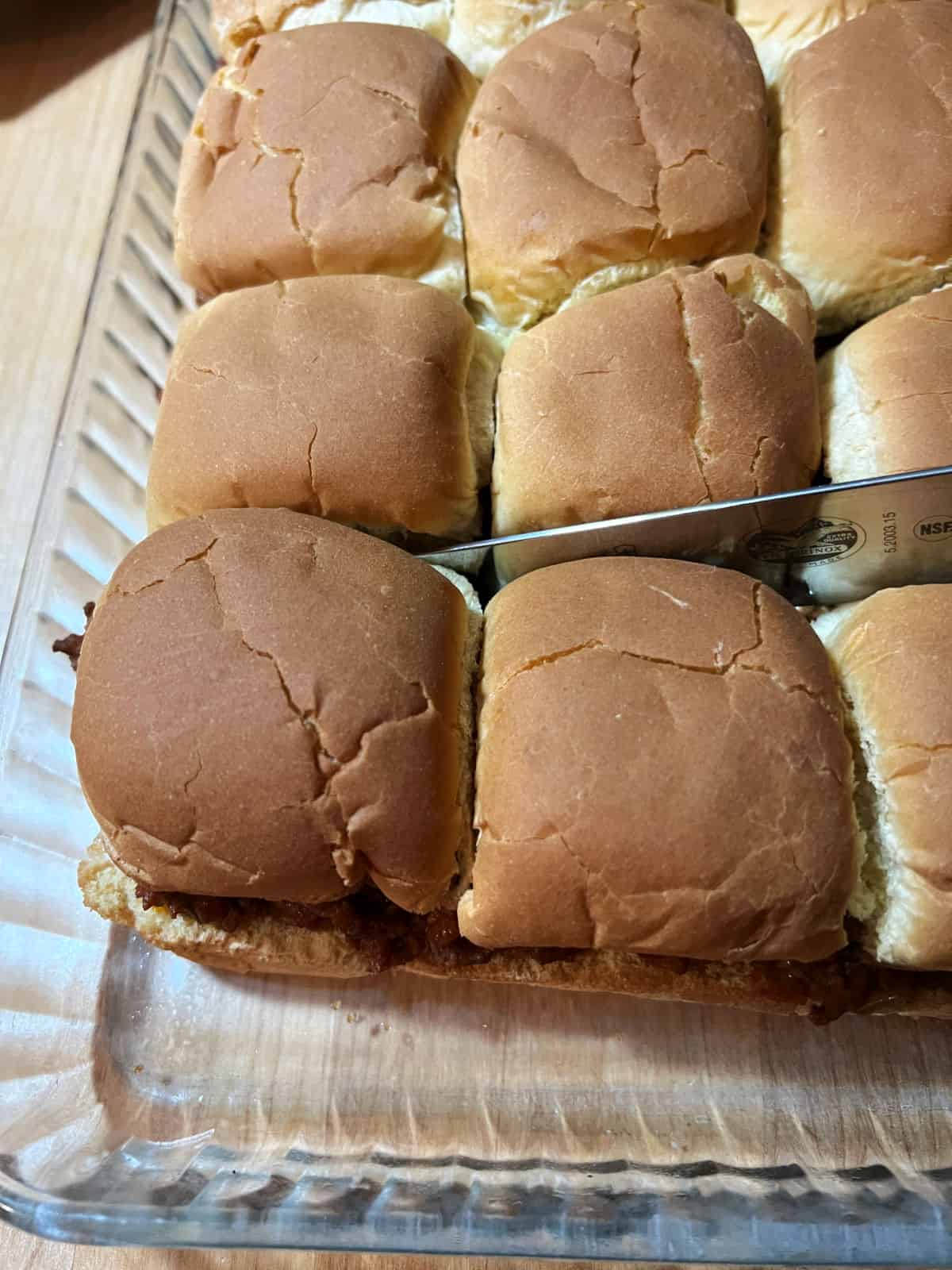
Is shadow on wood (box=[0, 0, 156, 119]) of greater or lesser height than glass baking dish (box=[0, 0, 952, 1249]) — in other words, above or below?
above

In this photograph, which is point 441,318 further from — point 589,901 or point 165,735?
point 589,901

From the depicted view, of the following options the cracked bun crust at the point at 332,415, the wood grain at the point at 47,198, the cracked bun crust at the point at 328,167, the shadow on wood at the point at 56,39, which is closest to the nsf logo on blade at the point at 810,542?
the cracked bun crust at the point at 332,415

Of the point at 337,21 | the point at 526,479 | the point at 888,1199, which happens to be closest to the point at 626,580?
the point at 526,479

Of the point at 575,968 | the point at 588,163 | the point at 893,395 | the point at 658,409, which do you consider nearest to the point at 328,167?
the point at 588,163

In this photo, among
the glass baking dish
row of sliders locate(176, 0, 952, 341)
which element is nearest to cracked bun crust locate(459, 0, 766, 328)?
row of sliders locate(176, 0, 952, 341)

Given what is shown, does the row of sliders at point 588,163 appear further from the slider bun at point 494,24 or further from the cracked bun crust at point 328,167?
the slider bun at point 494,24

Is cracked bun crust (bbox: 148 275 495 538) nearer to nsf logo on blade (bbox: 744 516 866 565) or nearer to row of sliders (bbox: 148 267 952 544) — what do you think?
row of sliders (bbox: 148 267 952 544)
